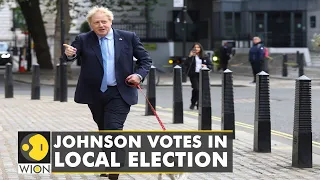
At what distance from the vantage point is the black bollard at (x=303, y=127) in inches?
369

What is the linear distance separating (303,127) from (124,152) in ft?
8.43

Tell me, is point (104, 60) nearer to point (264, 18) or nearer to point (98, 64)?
point (98, 64)

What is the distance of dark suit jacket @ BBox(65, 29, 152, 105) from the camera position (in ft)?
26.5

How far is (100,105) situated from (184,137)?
45.9 inches

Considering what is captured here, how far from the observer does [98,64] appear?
8.09m

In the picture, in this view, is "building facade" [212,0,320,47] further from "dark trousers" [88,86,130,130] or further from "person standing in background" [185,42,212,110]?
"dark trousers" [88,86,130,130]

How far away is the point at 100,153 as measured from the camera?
24.8 feet

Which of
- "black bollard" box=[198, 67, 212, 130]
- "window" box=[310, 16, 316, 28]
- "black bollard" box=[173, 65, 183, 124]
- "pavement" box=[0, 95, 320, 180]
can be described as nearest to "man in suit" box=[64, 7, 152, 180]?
"pavement" box=[0, 95, 320, 180]

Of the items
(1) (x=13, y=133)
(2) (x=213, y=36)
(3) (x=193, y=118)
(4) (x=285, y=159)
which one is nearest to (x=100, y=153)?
(4) (x=285, y=159)

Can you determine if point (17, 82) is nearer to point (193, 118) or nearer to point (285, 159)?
point (193, 118)

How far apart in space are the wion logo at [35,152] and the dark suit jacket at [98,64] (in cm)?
65

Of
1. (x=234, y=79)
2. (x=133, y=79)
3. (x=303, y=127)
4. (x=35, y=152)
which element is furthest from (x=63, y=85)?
(x=234, y=79)

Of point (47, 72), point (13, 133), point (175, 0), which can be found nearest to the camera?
point (13, 133)

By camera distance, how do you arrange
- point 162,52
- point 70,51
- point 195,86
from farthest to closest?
point 162,52
point 195,86
point 70,51
